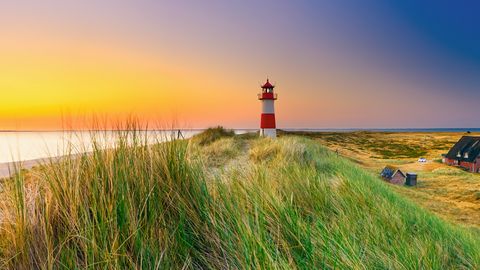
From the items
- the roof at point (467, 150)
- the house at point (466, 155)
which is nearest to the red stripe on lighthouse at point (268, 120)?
the house at point (466, 155)

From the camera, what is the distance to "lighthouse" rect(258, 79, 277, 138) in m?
18.9

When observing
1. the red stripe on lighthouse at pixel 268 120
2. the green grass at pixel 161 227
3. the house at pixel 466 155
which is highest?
the red stripe on lighthouse at pixel 268 120

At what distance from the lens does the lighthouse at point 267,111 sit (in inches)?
744

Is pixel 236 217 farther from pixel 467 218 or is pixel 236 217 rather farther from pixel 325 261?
pixel 467 218

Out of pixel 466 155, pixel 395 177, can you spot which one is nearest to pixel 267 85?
pixel 395 177

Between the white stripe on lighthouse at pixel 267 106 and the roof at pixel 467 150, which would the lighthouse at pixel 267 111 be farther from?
the roof at pixel 467 150

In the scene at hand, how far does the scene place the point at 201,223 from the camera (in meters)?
1.89

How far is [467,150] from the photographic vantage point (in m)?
29.7

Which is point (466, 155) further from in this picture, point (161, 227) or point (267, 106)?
point (161, 227)

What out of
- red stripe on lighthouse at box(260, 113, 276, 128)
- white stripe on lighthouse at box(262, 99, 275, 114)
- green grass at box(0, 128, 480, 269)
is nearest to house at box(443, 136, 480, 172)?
red stripe on lighthouse at box(260, 113, 276, 128)

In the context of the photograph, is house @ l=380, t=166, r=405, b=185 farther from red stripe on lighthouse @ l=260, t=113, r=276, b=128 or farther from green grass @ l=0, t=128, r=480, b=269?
green grass @ l=0, t=128, r=480, b=269

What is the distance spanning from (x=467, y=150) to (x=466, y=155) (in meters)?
0.65

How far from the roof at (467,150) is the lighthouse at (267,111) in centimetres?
2282

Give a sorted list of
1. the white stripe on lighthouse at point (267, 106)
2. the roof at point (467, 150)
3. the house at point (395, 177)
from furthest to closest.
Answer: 1. the roof at point (467, 150)
2. the white stripe on lighthouse at point (267, 106)
3. the house at point (395, 177)
